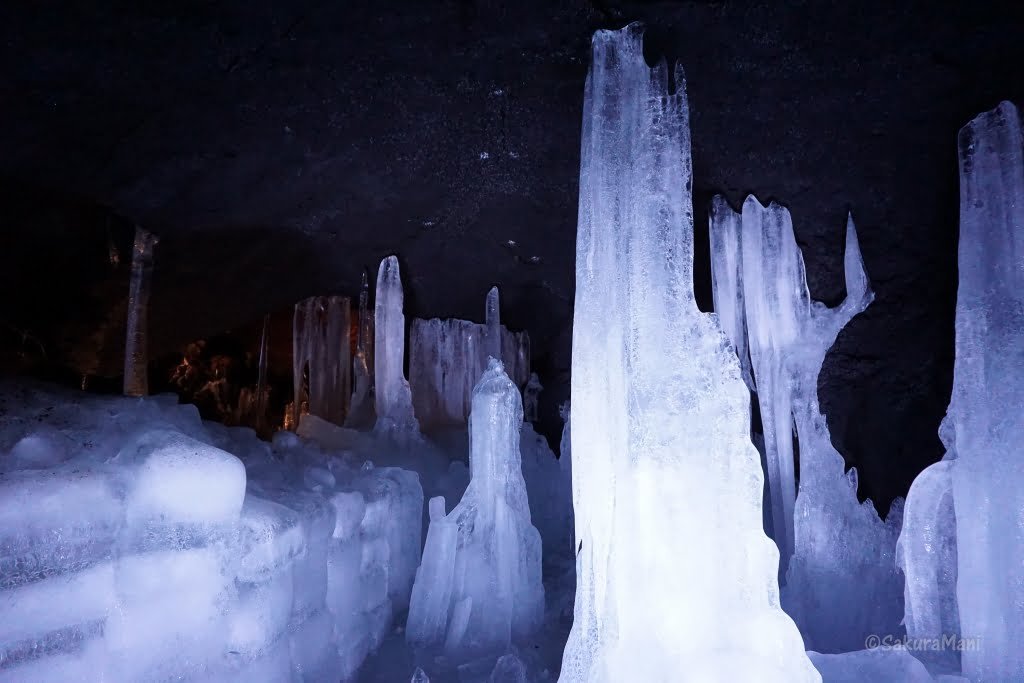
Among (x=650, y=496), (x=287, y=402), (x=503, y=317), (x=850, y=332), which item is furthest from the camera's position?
(x=287, y=402)

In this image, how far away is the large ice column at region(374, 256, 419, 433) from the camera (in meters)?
8.67

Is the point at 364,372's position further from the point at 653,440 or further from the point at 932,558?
the point at 932,558

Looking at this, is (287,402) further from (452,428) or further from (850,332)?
(850,332)

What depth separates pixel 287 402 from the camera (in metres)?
14.6

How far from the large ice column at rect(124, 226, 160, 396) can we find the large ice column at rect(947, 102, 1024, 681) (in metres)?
7.73

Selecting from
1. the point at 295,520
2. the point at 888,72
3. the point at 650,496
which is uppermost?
the point at 888,72

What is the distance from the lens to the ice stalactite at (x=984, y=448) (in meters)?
3.96

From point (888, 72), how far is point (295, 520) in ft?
18.0

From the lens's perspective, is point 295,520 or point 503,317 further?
point 503,317

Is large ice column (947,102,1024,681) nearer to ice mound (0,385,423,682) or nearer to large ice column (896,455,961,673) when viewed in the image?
large ice column (896,455,961,673)

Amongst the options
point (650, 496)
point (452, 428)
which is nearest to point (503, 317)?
point (452, 428)

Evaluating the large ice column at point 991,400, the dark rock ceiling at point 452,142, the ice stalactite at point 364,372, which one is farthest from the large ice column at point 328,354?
the large ice column at point 991,400

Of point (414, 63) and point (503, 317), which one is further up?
point (414, 63)

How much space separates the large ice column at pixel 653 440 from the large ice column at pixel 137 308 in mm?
5455
